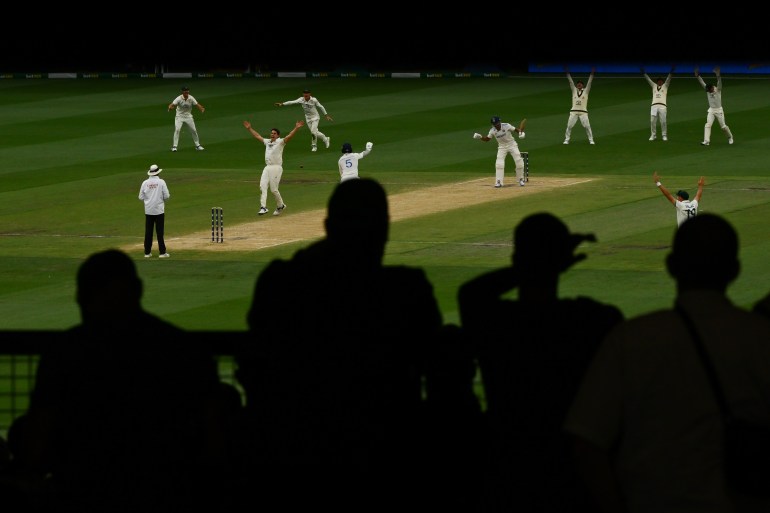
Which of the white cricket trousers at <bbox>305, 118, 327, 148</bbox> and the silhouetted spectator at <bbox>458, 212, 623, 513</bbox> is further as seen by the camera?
the white cricket trousers at <bbox>305, 118, 327, 148</bbox>

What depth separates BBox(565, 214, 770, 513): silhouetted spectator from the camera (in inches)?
215

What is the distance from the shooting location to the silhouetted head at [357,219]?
20.7 feet

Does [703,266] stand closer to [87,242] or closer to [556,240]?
[556,240]

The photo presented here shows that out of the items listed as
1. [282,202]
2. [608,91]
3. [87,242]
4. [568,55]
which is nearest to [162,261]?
[87,242]

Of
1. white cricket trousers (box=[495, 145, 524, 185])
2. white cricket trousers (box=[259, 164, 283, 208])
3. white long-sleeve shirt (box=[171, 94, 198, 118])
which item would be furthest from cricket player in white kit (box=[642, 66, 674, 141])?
white cricket trousers (box=[259, 164, 283, 208])

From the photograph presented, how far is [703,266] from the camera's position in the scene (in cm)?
568

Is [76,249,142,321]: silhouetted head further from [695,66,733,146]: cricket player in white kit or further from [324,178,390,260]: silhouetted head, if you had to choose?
[695,66,733,146]: cricket player in white kit

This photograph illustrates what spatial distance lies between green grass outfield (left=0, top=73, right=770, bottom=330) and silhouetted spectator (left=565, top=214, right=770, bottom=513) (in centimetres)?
1779

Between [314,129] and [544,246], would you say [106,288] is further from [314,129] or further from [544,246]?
[314,129]

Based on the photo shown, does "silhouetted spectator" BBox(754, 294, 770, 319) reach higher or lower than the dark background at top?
lower

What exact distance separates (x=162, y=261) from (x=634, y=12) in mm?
25034

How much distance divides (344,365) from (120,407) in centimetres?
90

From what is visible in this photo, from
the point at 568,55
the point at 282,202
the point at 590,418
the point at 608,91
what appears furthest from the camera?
the point at 608,91

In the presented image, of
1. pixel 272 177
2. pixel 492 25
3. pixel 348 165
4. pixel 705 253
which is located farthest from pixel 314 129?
pixel 705 253
